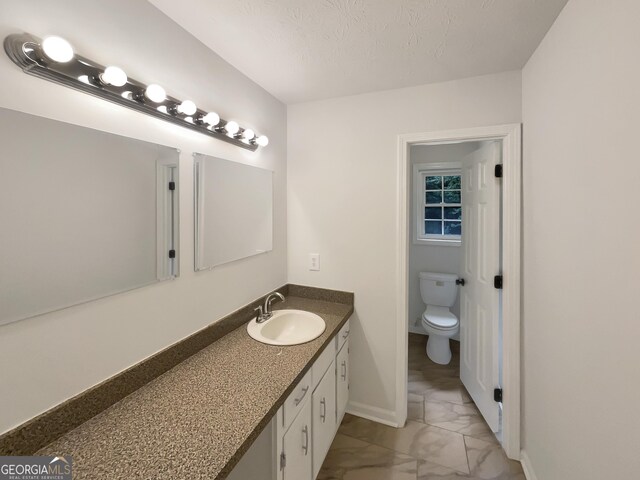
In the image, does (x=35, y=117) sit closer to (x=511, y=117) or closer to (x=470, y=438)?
(x=511, y=117)

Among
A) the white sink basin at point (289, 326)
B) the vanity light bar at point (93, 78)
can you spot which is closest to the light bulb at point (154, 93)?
the vanity light bar at point (93, 78)

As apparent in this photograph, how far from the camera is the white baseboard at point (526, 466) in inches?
60.2

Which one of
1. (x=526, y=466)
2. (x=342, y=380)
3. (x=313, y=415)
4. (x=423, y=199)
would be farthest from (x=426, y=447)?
(x=423, y=199)

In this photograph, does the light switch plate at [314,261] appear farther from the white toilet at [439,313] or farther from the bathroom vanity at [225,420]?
the white toilet at [439,313]

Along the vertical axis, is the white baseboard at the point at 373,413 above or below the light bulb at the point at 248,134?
below

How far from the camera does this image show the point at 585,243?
1.01m

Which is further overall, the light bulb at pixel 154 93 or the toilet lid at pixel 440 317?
the toilet lid at pixel 440 317

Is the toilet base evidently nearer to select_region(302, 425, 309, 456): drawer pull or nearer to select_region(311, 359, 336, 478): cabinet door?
select_region(311, 359, 336, 478): cabinet door

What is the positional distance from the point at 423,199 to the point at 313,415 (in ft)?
8.82

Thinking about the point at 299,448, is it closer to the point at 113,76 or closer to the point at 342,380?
the point at 342,380

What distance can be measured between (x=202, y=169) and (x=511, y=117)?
69.4 inches

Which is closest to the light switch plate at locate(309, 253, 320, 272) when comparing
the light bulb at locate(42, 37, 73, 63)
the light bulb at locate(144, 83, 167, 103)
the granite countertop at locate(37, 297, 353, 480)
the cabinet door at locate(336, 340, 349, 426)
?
the cabinet door at locate(336, 340, 349, 426)

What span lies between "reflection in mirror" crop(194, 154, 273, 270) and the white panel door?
840 millimetres

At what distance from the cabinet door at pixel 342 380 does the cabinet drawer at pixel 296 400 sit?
485mm
